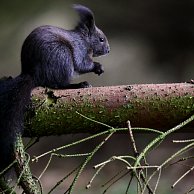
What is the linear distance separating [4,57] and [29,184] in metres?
3.12

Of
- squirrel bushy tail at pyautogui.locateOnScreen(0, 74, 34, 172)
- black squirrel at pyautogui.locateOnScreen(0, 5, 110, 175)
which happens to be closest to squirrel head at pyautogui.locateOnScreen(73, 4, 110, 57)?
black squirrel at pyautogui.locateOnScreen(0, 5, 110, 175)

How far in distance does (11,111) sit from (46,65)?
40 centimetres

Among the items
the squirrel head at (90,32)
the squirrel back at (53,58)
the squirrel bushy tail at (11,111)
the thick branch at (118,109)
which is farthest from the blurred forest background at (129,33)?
the thick branch at (118,109)

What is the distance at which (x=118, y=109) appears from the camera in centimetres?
138

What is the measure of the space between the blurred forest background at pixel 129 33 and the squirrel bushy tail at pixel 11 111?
108 inches

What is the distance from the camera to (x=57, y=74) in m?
1.83

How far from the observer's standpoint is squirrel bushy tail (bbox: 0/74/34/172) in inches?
54.2

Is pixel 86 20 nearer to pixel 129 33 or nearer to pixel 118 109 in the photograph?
pixel 118 109

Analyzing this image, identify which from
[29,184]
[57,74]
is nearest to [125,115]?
[29,184]

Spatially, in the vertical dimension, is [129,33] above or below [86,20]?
below

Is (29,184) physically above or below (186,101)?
below

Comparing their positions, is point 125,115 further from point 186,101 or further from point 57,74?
point 57,74

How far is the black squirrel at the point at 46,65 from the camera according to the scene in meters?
1.43

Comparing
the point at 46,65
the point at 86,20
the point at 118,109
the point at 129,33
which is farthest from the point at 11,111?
the point at 129,33
